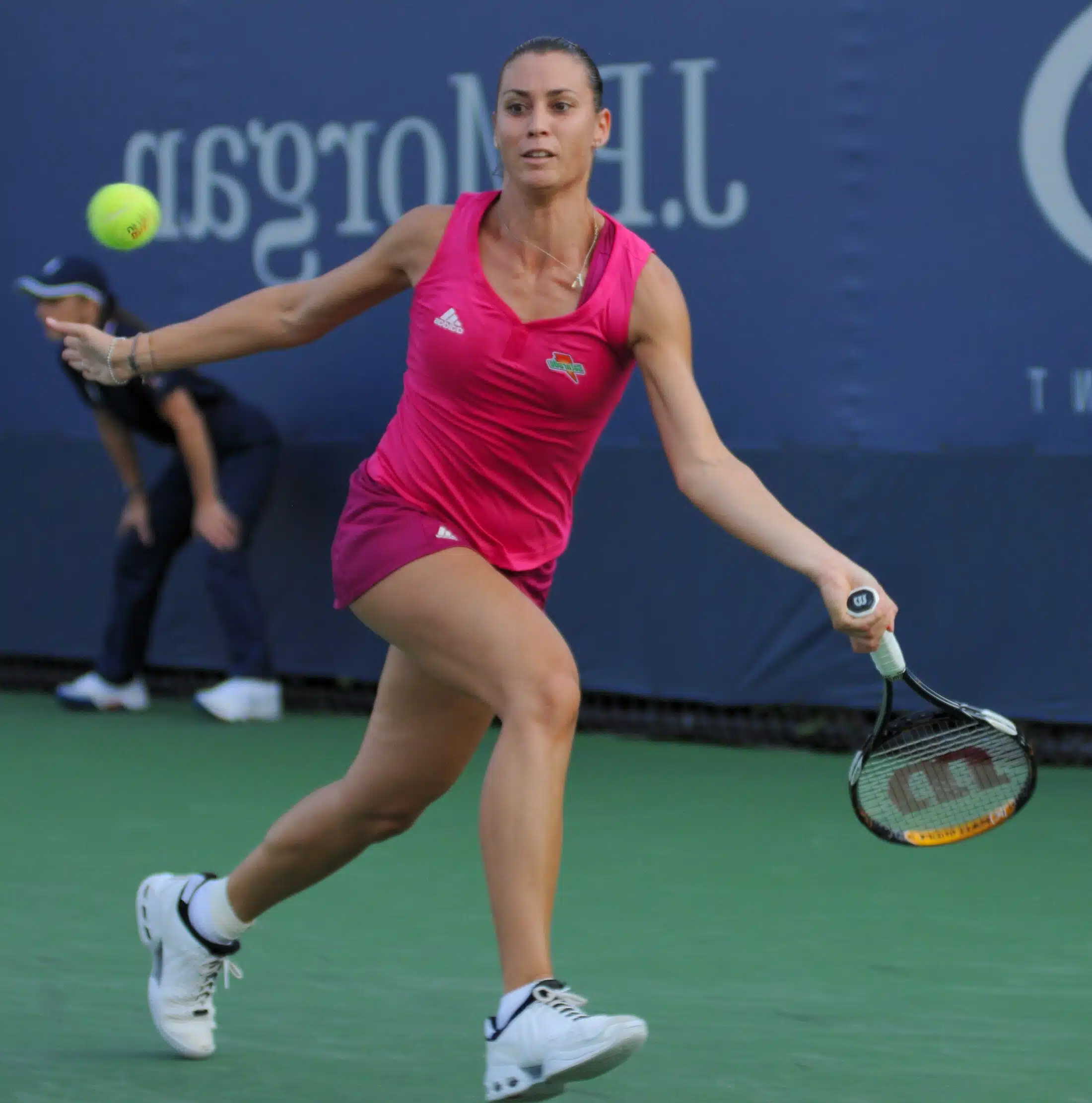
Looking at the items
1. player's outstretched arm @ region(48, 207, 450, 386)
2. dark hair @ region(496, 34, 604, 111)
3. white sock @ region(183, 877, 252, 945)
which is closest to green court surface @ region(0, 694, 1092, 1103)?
white sock @ region(183, 877, 252, 945)

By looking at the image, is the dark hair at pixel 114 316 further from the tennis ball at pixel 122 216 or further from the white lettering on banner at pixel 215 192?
the tennis ball at pixel 122 216

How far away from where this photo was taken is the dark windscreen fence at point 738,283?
645 cm

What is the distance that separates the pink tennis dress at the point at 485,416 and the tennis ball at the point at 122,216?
1473 mm

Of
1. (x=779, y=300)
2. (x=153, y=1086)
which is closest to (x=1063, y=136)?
(x=779, y=300)

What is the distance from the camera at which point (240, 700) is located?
24.8 feet

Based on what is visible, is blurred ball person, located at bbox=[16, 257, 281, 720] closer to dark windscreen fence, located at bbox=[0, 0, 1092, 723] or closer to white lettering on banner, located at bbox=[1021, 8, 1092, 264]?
dark windscreen fence, located at bbox=[0, 0, 1092, 723]

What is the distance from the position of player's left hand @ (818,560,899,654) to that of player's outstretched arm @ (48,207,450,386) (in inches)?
37.1

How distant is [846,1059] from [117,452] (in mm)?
4436

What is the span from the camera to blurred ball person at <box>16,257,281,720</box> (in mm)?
7254

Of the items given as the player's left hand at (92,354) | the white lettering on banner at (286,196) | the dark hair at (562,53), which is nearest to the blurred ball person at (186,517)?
the white lettering on banner at (286,196)

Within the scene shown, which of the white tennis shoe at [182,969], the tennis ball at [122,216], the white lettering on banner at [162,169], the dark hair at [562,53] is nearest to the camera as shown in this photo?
the dark hair at [562,53]

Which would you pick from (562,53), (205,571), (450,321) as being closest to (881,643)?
(450,321)

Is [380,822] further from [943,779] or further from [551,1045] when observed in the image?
[943,779]

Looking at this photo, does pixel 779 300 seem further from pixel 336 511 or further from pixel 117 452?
pixel 117 452
